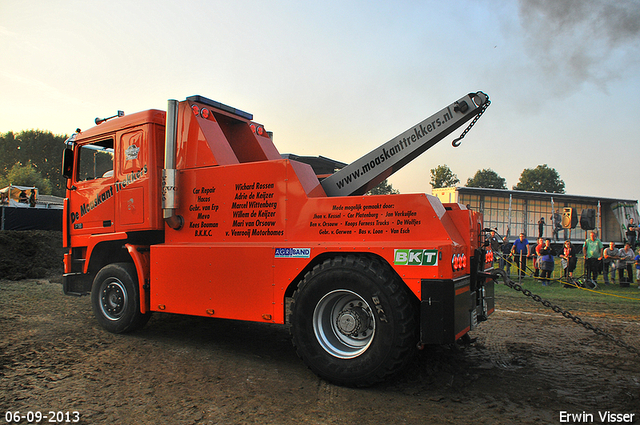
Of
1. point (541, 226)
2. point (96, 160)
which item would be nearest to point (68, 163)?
point (96, 160)

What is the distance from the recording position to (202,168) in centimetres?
537

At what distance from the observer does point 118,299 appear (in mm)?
5941

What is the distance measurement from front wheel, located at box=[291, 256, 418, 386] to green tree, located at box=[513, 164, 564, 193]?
84.9 m

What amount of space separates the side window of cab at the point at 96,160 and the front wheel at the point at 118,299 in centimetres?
145

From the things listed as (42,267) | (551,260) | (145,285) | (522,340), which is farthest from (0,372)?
(551,260)

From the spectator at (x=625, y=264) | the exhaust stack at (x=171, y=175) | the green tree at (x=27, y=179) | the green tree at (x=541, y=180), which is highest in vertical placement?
the green tree at (x=541, y=180)

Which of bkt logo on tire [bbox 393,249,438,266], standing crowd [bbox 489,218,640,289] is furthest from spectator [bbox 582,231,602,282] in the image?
bkt logo on tire [bbox 393,249,438,266]

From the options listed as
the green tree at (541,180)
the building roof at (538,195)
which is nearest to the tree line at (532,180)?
the green tree at (541,180)

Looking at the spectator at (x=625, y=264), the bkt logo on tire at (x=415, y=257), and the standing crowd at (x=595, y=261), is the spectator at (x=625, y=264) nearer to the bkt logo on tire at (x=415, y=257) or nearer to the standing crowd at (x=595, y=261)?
the standing crowd at (x=595, y=261)

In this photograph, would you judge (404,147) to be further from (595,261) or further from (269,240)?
(595,261)

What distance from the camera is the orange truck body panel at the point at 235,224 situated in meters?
4.10

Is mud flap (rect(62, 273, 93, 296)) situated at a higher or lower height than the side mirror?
lower

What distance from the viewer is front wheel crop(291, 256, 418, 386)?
3834mm

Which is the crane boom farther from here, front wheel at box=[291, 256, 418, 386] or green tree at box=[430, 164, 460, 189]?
green tree at box=[430, 164, 460, 189]
